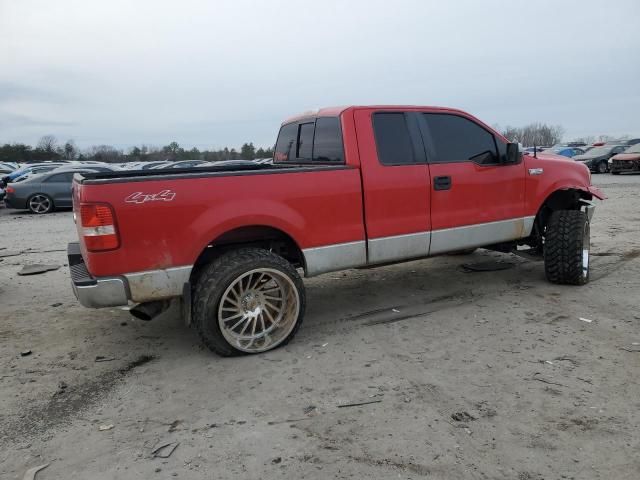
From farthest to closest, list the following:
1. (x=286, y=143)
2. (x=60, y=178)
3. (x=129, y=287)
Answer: (x=60, y=178)
(x=286, y=143)
(x=129, y=287)

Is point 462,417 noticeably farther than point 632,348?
No

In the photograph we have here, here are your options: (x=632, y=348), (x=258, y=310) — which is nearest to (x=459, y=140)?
(x=632, y=348)

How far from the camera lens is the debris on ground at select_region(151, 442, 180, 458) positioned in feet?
9.18

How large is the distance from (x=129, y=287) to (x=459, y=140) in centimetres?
347

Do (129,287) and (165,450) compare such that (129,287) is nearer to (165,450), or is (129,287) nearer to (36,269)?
(165,450)

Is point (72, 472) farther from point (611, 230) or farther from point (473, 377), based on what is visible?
point (611, 230)

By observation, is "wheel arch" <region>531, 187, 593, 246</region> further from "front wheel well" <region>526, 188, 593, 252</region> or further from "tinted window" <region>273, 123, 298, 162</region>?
"tinted window" <region>273, 123, 298, 162</region>

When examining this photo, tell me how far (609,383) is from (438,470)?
1.60m

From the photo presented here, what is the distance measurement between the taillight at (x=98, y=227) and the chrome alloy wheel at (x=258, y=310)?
36.4 inches

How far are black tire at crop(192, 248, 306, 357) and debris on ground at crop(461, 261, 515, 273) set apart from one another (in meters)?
3.34

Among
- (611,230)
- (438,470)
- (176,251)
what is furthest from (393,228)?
(611,230)

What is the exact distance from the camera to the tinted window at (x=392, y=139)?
15.3 ft

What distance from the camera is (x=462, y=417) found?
3.05 meters

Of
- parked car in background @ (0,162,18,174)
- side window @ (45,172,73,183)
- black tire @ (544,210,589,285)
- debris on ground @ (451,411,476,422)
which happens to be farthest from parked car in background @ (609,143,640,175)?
parked car in background @ (0,162,18,174)
